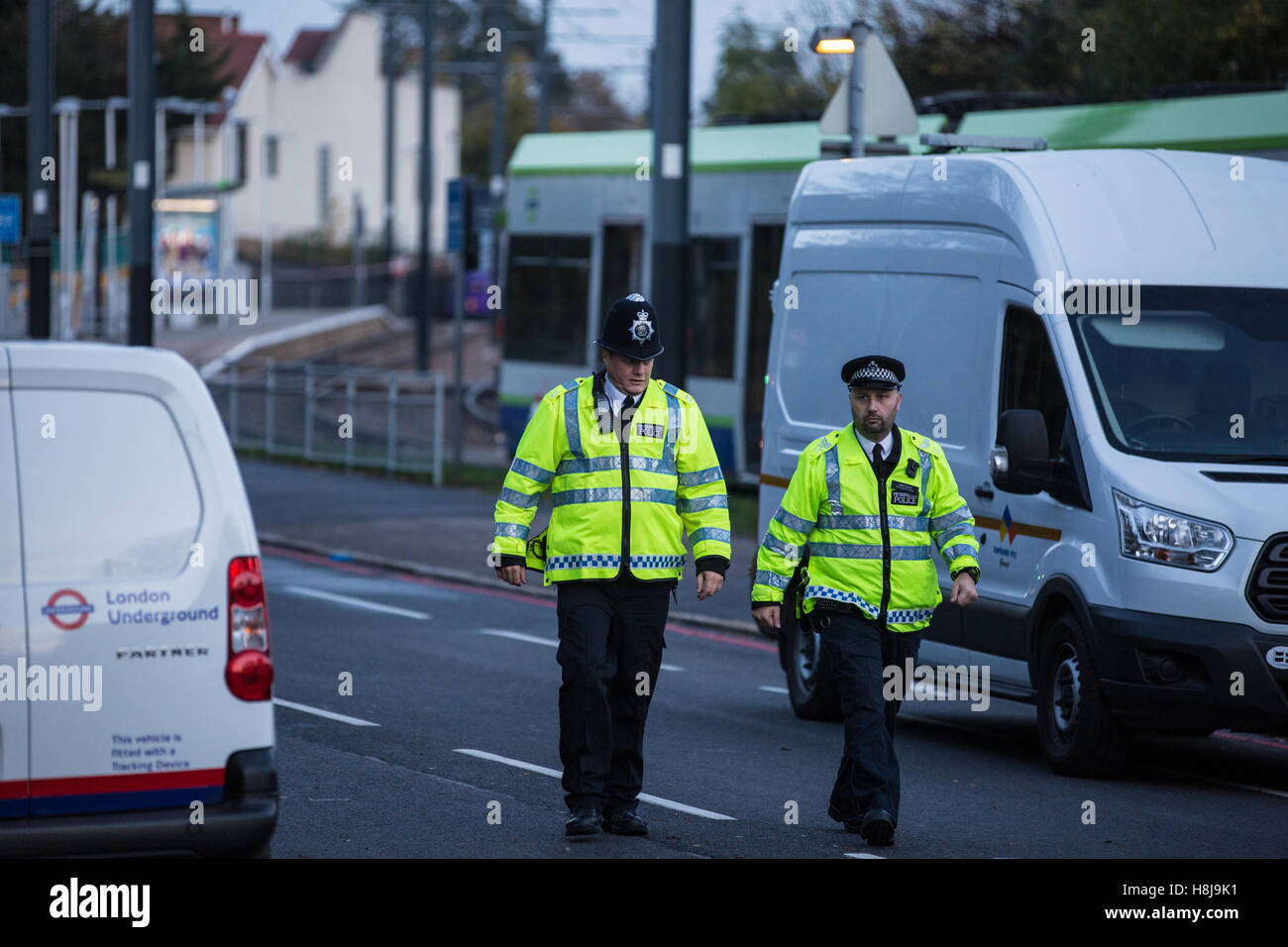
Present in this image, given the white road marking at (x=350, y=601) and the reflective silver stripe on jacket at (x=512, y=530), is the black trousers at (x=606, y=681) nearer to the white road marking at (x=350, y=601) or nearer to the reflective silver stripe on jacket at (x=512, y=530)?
the reflective silver stripe on jacket at (x=512, y=530)

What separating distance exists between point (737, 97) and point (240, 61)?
27.5 m

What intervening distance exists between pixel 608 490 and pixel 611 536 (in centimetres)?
16

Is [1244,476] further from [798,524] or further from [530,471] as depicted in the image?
[530,471]

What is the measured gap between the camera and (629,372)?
7.95 m

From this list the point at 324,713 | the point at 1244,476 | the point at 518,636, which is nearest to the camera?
the point at 1244,476

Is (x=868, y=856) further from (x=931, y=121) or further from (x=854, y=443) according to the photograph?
(x=931, y=121)

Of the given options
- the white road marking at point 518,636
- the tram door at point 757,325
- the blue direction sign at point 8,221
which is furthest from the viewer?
the blue direction sign at point 8,221

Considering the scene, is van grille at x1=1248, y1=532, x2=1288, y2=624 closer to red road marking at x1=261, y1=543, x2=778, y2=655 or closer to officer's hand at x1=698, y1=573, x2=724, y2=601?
officer's hand at x1=698, y1=573, x2=724, y2=601

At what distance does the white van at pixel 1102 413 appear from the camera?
9039 mm

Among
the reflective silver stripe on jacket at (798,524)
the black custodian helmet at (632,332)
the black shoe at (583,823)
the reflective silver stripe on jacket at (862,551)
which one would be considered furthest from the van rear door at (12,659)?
the reflective silver stripe on jacket at (862,551)

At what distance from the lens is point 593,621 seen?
7.89 meters

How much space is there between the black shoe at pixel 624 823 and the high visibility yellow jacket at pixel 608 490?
0.86 metres

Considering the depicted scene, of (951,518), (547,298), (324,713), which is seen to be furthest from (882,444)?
(547,298)

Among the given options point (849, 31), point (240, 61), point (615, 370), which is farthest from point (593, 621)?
point (240, 61)
